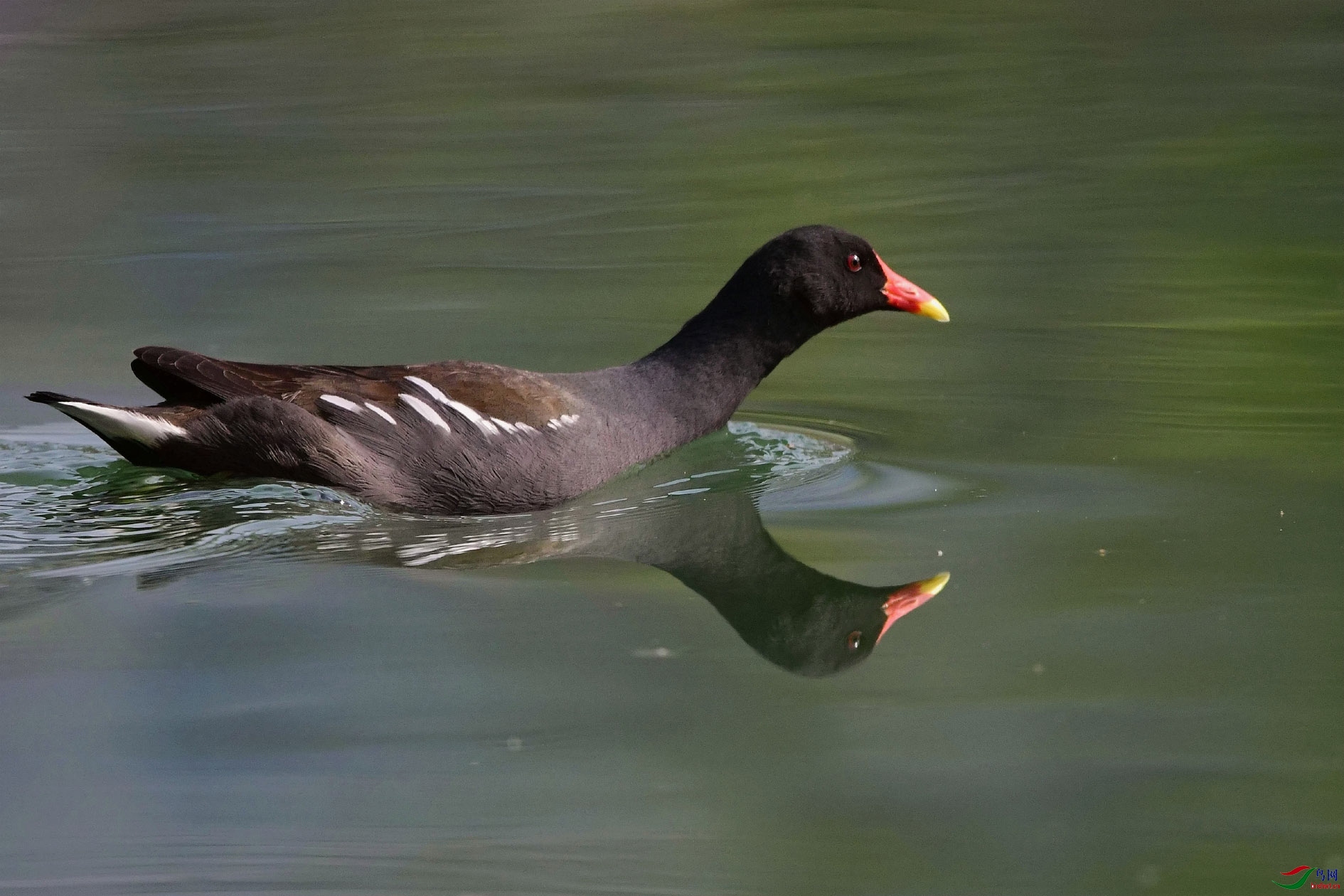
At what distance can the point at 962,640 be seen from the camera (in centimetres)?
422

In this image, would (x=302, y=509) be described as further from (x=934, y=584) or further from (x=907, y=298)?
(x=907, y=298)

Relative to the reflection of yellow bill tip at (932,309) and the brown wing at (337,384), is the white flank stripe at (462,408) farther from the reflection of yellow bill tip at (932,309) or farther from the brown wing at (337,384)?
the reflection of yellow bill tip at (932,309)

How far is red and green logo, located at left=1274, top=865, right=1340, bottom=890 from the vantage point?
10.1ft

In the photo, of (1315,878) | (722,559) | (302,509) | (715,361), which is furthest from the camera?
(715,361)

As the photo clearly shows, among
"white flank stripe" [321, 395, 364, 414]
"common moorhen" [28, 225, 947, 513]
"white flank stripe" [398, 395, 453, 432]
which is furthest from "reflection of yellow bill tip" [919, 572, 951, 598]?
"white flank stripe" [321, 395, 364, 414]

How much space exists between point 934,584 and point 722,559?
69 cm

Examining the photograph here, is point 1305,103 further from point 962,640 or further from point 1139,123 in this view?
point 962,640

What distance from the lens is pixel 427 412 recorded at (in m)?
5.46

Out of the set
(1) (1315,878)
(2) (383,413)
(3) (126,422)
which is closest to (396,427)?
(2) (383,413)

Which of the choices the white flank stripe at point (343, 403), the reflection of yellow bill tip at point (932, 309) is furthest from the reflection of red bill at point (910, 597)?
the white flank stripe at point (343, 403)

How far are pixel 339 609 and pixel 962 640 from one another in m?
1.62

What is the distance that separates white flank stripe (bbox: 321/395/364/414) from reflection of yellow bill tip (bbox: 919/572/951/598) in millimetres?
1930

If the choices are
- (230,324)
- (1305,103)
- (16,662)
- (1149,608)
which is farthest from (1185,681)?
(1305,103)

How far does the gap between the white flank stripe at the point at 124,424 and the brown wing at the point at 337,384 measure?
16cm
